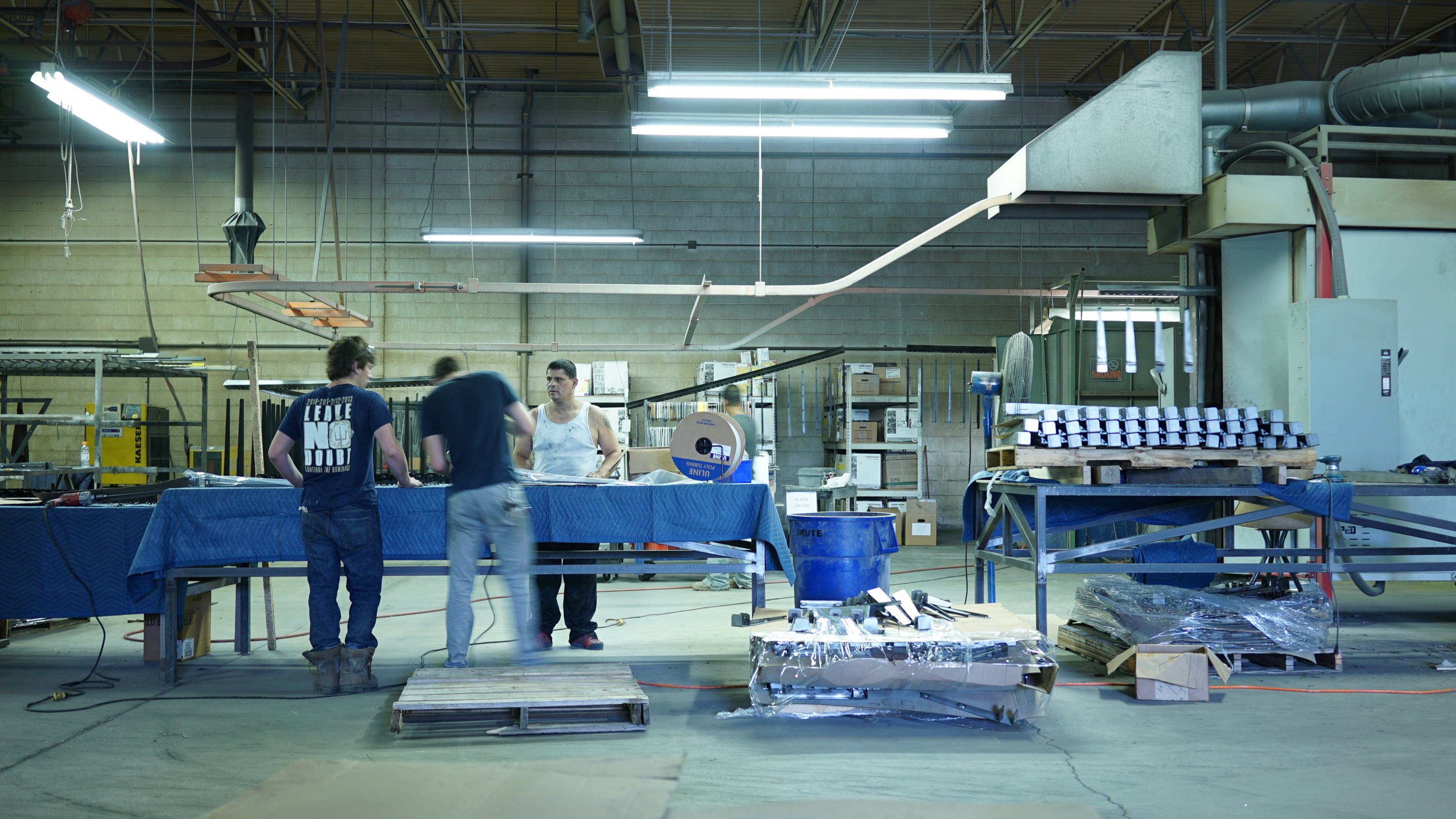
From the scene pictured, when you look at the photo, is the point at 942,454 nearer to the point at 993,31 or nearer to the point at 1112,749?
the point at 993,31

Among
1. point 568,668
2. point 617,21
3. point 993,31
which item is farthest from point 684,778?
point 993,31

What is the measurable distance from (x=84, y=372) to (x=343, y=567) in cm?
862

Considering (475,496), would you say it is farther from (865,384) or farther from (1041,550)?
(865,384)

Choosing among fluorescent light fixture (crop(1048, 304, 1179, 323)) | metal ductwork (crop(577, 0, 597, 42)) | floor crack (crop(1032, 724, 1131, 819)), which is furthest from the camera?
metal ductwork (crop(577, 0, 597, 42))

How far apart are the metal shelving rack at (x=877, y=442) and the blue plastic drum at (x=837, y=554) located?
25.1ft

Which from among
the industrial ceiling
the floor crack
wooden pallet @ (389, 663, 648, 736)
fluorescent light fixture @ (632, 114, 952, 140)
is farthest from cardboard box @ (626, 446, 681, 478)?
the floor crack

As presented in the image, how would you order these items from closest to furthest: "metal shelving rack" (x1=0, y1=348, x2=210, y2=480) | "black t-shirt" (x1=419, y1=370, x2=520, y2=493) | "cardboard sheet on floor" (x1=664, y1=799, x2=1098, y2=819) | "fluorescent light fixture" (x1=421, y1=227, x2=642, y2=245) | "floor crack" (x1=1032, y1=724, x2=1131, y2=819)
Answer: "cardboard sheet on floor" (x1=664, y1=799, x2=1098, y2=819) < "floor crack" (x1=1032, y1=724, x2=1131, y2=819) < "black t-shirt" (x1=419, y1=370, x2=520, y2=493) < "metal shelving rack" (x1=0, y1=348, x2=210, y2=480) < "fluorescent light fixture" (x1=421, y1=227, x2=642, y2=245)

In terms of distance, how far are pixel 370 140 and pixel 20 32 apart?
3999 millimetres

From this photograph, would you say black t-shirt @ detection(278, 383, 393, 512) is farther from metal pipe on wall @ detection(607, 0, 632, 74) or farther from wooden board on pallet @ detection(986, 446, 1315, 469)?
metal pipe on wall @ detection(607, 0, 632, 74)

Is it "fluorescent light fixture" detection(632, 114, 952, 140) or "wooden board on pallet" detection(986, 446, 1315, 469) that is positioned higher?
"fluorescent light fixture" detection(632, 114, 952, 140)

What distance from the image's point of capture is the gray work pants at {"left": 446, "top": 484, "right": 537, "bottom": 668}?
4594 millimetres

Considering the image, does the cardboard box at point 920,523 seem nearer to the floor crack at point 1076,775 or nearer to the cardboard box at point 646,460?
the cardboard box at point 646,460

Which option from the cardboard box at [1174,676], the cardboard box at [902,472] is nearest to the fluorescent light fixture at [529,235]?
the cardboard box at [902,472]

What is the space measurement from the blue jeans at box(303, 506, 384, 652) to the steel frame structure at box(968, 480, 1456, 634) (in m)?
3.31
